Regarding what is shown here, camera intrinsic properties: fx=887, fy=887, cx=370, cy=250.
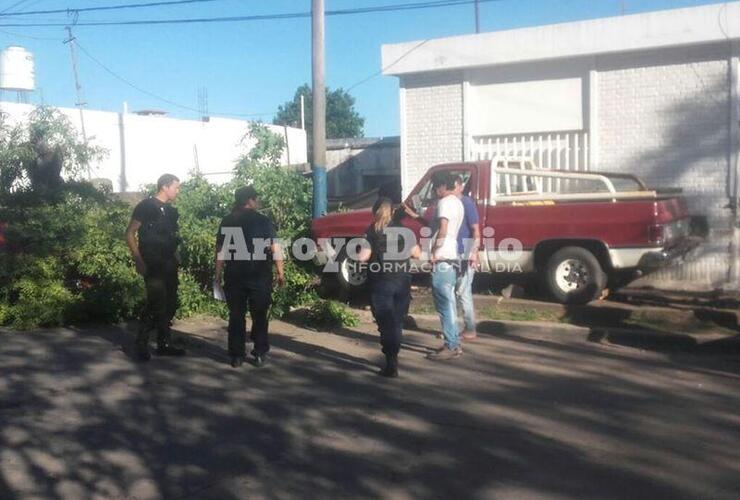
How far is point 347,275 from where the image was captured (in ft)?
39.0

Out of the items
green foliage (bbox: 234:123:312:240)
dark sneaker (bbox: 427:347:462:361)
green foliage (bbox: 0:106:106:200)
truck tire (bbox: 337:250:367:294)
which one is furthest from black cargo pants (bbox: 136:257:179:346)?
green foliage (bbox: 0:106:106:200)

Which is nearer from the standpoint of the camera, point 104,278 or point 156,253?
point 156,253

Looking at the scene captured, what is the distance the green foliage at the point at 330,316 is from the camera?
34.5 ft

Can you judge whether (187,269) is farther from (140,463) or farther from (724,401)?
(724,401)

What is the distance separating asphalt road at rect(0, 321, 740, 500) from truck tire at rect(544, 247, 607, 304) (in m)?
1.56

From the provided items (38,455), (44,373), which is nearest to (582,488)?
(38,455)

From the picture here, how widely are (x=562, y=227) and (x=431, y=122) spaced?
482 cm

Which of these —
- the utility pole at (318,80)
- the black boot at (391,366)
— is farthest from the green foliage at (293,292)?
the black boot at (391,366)

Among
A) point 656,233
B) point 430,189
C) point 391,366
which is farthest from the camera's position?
point 430,189

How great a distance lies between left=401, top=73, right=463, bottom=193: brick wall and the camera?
1491 cm

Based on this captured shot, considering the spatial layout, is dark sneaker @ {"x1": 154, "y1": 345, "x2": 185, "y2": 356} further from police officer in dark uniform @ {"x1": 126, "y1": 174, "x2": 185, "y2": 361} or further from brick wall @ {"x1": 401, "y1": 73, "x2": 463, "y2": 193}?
brick wall @ {"x1": 401, "y1": 73, "x2": 463, "y2": 193}

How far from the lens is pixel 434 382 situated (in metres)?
7.71

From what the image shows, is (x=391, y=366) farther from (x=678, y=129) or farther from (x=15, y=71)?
(x=15, y=71)

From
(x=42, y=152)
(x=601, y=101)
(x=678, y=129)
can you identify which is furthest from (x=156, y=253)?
(x=678, y=129)
